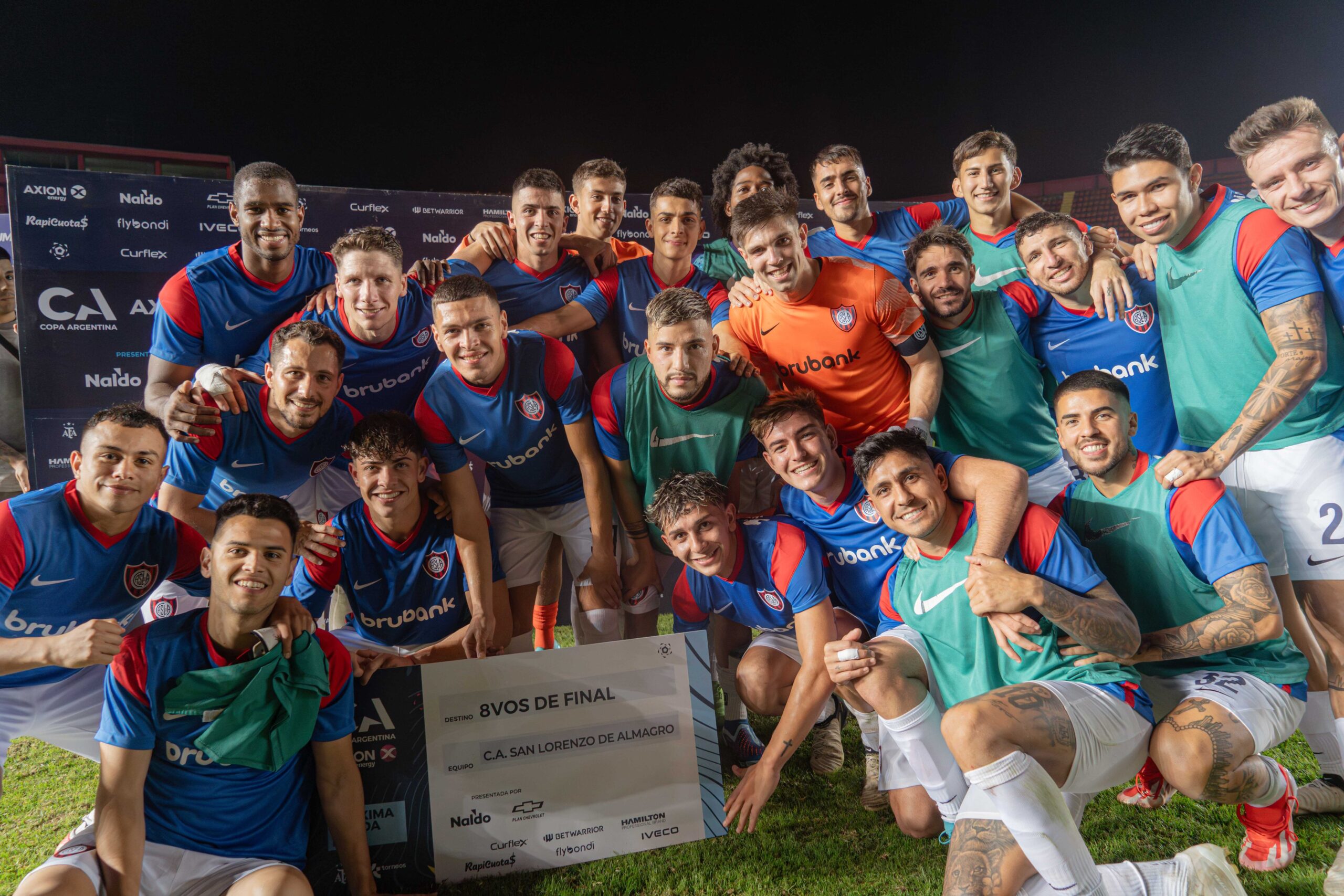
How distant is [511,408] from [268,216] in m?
1.56

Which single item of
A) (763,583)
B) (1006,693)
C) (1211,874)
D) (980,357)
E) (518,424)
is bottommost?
(1211,874)

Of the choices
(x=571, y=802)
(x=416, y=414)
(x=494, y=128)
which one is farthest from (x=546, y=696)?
(x=494, y=128)

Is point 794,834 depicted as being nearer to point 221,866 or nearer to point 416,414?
point 221,866

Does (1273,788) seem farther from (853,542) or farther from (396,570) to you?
(396,570)

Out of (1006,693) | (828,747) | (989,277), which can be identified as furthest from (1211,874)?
(989,277)

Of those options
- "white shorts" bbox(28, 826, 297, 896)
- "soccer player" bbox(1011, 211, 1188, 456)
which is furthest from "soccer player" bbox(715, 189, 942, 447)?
"white shorts" bbox(28, 826, 297, 896)

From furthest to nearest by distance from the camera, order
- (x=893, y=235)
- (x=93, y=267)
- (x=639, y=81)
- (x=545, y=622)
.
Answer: (x=639, y=81), (x=93, y=267), (x=893, y=235), (x=545, y=622)

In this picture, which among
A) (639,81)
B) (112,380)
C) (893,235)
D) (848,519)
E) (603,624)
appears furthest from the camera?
(639,81)

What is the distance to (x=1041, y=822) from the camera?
6.23ft

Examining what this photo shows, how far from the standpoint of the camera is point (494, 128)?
9961mm

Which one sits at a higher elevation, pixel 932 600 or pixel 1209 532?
pixel 1209 532

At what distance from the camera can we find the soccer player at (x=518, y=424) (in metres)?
3.21

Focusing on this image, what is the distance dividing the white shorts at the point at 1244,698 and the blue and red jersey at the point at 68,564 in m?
3.39

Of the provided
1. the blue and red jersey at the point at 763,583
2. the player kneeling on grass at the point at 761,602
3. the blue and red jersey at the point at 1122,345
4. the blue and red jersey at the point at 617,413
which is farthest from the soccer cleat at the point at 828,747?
the blue and red jersey at the point at 1122,345
